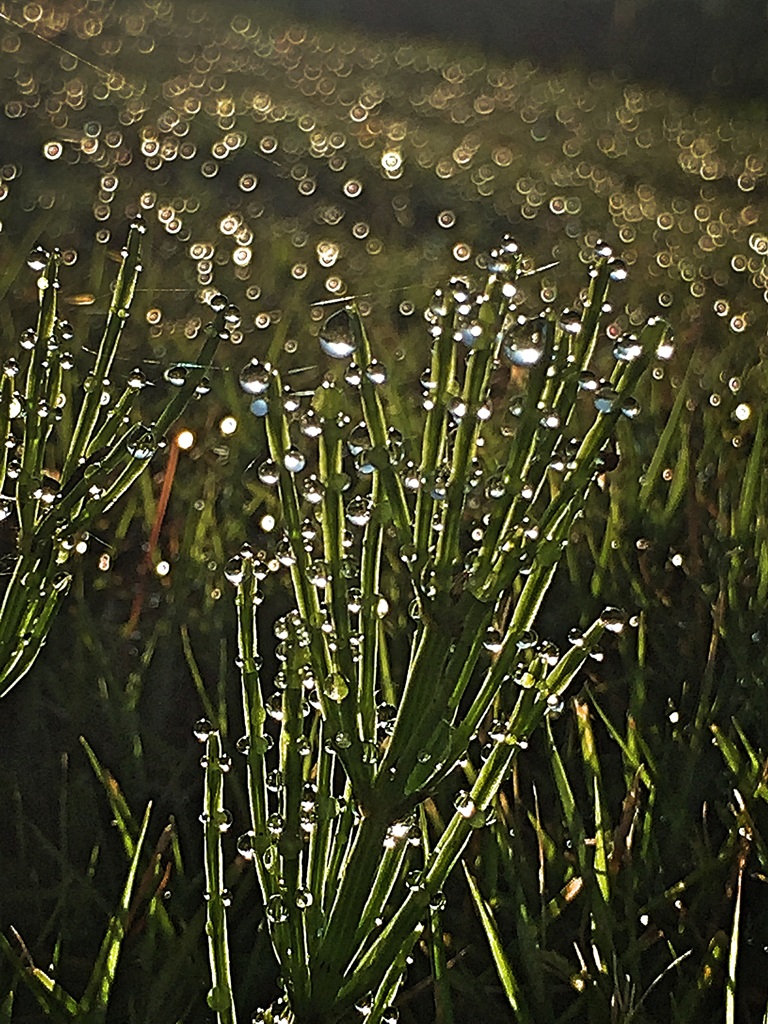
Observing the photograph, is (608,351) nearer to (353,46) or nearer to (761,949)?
(761,949)

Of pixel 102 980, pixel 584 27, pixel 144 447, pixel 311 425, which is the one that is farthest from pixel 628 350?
pixel 584 27

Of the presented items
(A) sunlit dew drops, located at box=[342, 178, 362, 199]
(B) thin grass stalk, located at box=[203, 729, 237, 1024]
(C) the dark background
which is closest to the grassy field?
(B) thin grass stalk, located at box=[203, 729, 237, 1024]

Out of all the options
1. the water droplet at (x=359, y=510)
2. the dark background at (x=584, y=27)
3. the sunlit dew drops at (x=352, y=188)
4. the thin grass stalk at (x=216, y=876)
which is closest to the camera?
the thin grass stalk at (x=216, y=876)

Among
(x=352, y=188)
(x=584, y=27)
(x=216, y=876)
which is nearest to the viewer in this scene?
(x=216, y=876)

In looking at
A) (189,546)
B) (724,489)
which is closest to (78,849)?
(189,546)

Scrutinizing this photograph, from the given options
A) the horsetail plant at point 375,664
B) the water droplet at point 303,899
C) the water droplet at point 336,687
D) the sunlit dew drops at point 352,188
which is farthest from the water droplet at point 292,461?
the sunlit dew drops at point 352,188

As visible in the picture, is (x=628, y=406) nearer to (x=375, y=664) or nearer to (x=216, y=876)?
(x=375, y=664)

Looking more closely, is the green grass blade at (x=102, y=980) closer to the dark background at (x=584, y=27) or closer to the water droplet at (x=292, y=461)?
the water droplet at (x=292, y=461)

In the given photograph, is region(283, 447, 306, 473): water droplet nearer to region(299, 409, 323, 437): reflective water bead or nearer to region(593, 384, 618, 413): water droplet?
region(299, 409, 323, 437): reflective water bead
